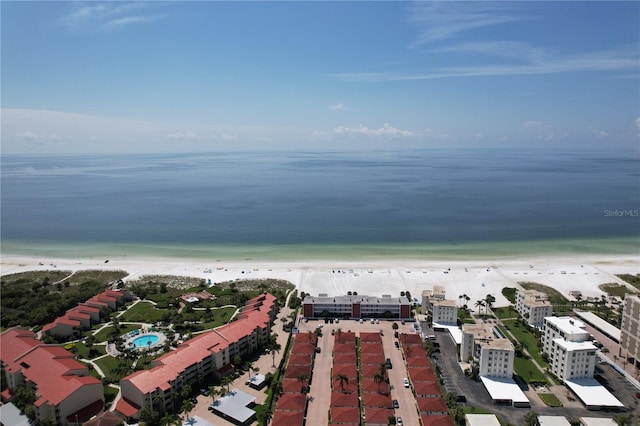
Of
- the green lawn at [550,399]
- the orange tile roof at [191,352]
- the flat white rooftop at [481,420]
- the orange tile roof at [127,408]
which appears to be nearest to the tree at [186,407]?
the orange tile roof at [191,352]

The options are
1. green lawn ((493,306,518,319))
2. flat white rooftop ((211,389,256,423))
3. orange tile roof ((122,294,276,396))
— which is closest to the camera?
flat white rooftop ((211,389,256,423))

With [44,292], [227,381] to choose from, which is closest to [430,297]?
[227,381]

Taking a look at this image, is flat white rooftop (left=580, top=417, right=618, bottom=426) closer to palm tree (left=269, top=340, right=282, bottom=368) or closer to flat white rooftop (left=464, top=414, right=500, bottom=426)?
flat white rooftop (left=464, top=414, right=500, bottom=426)

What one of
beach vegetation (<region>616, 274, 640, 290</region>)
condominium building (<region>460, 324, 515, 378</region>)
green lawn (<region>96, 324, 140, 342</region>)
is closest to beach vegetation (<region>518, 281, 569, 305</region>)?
beach vegetation (<region>616, 274, 640, 290</region>)

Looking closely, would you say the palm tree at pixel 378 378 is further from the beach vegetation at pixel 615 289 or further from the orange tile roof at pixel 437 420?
the beach vegetation at pixel 615 289

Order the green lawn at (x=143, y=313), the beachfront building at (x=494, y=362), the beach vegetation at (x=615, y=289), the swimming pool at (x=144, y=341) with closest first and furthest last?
the beachfront building at (x=494, y=362) < the swimming pool at (x=144, y=341) < the green lawn at (x=143, y=313) < the beach vegetation at (x=615, y=289)

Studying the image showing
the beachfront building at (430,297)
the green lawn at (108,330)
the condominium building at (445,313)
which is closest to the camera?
the green lawn at (108,330)

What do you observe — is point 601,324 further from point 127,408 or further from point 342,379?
point 127,408
